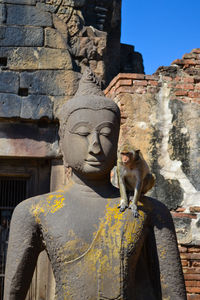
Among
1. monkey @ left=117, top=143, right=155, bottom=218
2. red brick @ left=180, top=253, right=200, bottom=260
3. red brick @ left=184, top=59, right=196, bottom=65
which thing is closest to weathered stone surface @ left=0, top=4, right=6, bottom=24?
red brick @ left=184, top=59, right=196, bottom=65

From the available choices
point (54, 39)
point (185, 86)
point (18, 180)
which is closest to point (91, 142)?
point (18, 180)

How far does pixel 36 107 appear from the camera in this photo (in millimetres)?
5746

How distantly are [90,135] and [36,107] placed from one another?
8.98 ft

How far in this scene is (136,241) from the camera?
297 cm

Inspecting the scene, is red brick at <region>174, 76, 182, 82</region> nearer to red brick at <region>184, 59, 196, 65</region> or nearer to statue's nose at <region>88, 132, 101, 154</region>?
red brick at <region>184, 59, 196, 65</region>

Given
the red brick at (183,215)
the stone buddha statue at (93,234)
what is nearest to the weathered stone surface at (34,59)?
the red brick at (183,215)

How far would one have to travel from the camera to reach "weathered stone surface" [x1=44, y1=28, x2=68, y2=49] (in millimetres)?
5977

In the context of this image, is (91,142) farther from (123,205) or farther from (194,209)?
(194,209)

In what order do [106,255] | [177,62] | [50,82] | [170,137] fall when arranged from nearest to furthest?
[106,255], [50,82], [170,137], [177,62]

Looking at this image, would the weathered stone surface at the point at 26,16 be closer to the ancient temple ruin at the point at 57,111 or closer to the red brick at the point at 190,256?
the ancient temple ruin at the point at 57,111

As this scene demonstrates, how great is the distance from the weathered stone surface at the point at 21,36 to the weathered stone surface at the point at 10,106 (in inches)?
27.2

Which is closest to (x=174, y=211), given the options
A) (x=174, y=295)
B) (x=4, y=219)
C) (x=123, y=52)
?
(x=4, y=219)

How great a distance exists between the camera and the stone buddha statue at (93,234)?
113 inches

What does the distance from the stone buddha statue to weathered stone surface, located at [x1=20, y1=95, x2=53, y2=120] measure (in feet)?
8.03
